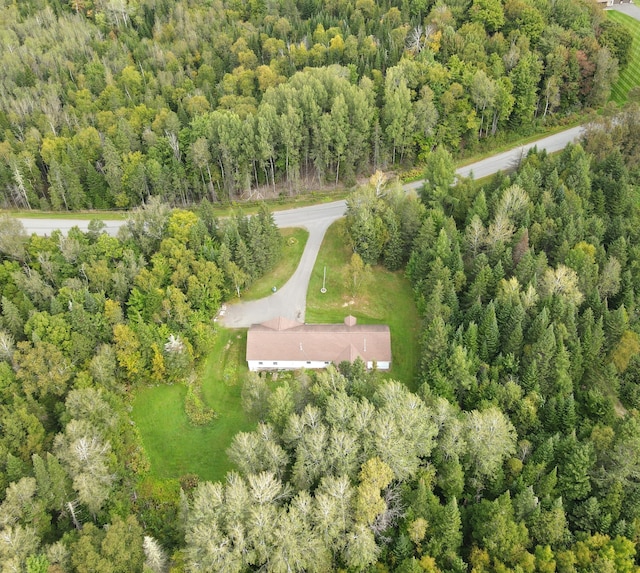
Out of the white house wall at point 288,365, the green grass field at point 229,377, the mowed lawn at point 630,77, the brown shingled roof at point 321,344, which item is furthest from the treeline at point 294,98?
the white house wall at point 288,365

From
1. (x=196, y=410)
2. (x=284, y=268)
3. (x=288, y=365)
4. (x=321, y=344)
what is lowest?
(x=196, y=410)

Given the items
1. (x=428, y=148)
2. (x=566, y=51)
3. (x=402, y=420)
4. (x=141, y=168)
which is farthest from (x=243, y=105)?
(x=402, y=420)

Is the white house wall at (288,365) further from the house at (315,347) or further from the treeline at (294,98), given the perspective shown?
the treeline at (294,98)

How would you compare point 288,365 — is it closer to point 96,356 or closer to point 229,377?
point 229,377

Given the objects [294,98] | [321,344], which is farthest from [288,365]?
[294,98]

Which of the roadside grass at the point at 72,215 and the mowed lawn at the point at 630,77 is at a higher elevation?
the mowed lawn at the point at 630,77

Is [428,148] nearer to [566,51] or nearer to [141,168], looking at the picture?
[566,51]

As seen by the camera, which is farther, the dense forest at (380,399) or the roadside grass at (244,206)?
the roadside grass at (244,206)
